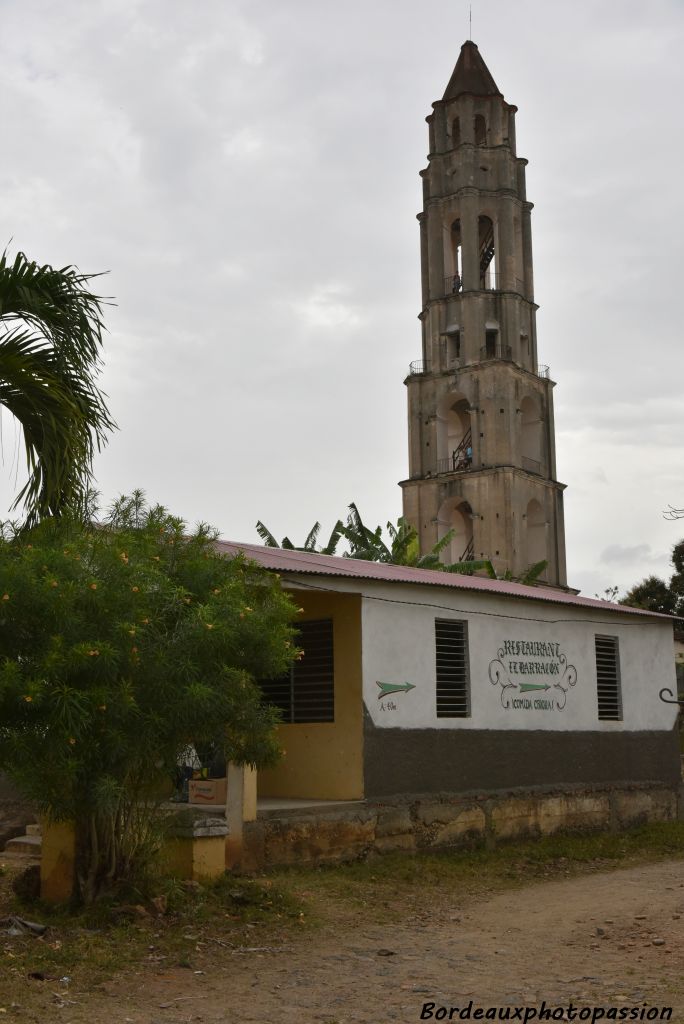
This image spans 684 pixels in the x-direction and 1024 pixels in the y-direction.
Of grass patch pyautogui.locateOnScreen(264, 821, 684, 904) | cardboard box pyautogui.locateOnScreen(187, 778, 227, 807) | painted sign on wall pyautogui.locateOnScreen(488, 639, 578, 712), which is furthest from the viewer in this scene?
painted sign on wall pyautogui.locateOnScreen(488, 639, 578, 712)

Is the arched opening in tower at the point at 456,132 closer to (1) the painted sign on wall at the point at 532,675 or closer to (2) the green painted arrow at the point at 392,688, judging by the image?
(1) the painted sign on wall at the point at 532,675

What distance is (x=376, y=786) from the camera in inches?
487

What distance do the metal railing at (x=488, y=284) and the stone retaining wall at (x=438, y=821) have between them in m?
33.3

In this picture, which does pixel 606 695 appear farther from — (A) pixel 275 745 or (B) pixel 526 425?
(B) pixel 526 425

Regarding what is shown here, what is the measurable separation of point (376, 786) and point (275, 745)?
3697 millimetres

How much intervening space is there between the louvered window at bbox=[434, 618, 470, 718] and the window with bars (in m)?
1.33

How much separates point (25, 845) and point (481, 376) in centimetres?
3618

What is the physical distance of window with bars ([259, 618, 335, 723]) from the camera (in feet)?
A: 43.2

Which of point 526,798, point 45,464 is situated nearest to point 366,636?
point 526,798

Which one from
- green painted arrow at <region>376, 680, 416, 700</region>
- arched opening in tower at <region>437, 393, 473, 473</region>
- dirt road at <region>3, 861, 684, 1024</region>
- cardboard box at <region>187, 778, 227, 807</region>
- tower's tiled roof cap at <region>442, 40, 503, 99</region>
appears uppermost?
tower's tiled roof cap at <region>442, 40, 503, 99</region>

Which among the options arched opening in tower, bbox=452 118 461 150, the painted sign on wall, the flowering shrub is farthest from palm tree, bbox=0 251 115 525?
arched opening in tower, bbox=452 118 461 150

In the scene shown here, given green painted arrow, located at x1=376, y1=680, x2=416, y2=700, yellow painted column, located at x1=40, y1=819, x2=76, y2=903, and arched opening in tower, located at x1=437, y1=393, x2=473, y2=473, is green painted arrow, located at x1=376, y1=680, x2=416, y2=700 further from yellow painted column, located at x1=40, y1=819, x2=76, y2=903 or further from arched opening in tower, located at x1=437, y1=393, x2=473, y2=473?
arched opening in tower, located at x1=437, y1=393, x2=473, y2=473

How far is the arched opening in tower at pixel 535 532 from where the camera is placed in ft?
155

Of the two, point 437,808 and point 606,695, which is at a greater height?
point 606,695
